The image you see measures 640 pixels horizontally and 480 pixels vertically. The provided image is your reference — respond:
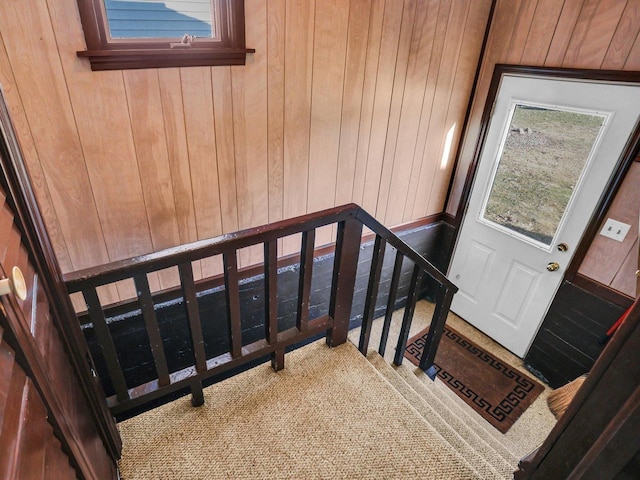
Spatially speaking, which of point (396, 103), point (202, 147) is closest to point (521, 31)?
point (396, 103)

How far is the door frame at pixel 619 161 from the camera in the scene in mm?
2170

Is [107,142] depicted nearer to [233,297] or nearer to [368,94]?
[233,297]

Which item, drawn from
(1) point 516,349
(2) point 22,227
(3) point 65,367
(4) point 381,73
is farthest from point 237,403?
(1) point 516,349

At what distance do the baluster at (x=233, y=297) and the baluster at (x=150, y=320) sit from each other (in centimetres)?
26

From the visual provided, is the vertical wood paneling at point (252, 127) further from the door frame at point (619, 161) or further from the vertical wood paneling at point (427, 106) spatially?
the door frame at point (619, 161)

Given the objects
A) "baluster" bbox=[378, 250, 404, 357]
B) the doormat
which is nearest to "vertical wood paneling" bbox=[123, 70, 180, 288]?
"baluster" bbox=[378, 250, 404, 357]

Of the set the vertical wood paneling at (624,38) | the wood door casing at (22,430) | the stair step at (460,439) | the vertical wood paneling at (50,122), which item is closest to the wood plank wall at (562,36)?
the vertical wood paneling at (624,38)

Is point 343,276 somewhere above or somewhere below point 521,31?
below

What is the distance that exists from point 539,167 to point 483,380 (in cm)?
165

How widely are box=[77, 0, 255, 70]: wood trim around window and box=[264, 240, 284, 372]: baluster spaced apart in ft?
2.98

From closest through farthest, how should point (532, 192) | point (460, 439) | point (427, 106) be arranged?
point (460, 439), point (427, 106), point (532, 192)

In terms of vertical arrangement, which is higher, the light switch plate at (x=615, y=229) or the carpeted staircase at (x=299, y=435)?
the light switch plate at (x=615, y=229)

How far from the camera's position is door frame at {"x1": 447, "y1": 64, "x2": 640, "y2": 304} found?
85.4 inches

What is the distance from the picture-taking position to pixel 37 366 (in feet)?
2.43
